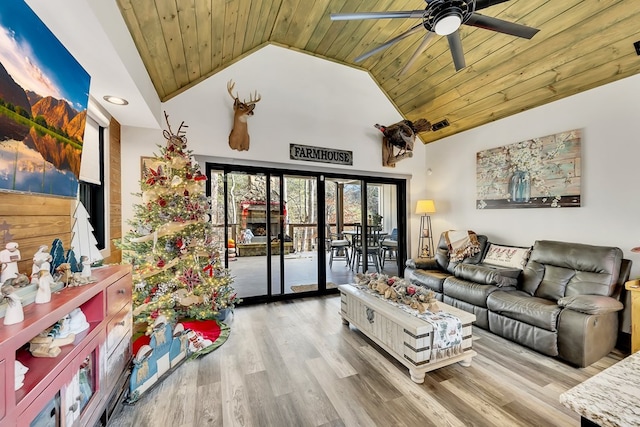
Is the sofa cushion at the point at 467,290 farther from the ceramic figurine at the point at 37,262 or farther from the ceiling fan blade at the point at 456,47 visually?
the ceramic figurine at the point at 37,262

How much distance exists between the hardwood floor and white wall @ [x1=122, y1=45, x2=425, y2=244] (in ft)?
7.57

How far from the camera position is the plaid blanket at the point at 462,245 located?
12.9 feet

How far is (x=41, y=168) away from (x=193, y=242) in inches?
63.2

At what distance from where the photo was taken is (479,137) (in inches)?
169

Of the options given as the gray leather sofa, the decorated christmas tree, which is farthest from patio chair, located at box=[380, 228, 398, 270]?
the decorated christmas tree

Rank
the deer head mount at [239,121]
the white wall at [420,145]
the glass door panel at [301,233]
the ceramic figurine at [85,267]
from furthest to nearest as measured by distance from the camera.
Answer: the glass door panel at [301,233] < the deer head mount at [239,121] < the white wall at [420,145] < the ceramic figurine at [85,267]

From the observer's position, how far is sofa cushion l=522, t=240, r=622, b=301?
2598 mm

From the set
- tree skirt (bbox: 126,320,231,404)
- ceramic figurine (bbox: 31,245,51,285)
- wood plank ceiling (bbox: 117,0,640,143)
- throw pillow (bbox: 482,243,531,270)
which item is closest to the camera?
ceramic figurine (bbox: 31,245,51,285)

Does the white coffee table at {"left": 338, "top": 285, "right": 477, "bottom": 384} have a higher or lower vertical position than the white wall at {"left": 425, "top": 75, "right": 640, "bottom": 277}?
lower

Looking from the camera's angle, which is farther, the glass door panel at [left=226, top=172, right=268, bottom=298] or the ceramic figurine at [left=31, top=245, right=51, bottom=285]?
the glass door panel at [left=226, top=172, right=268, bottom=298]

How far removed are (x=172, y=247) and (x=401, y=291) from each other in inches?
98.4

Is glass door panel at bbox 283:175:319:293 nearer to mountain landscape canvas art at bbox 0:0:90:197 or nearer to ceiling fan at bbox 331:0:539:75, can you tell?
ceiling fan at bbox 331:0:539:75

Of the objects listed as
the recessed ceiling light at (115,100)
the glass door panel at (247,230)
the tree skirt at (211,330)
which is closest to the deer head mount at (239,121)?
the glass door panel at (247,230)

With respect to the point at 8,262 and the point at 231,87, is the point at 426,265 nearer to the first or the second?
the point at 231,87
